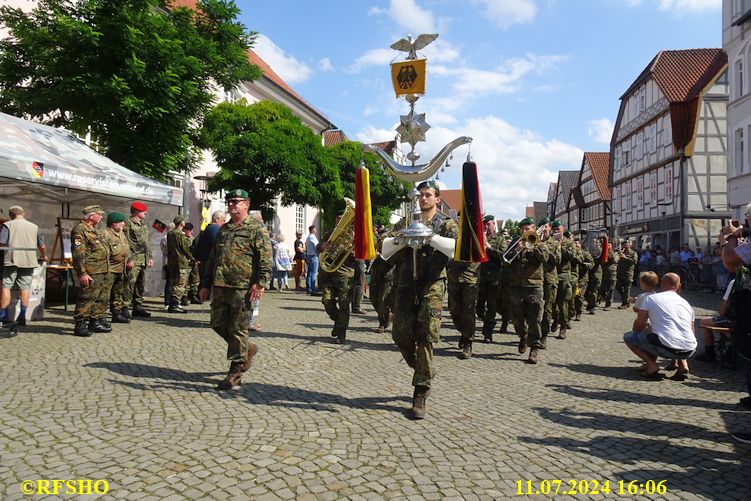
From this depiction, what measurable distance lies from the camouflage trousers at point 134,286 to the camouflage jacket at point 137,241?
136 millimetres

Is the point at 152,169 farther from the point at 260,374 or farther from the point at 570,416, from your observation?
the point at 570,416

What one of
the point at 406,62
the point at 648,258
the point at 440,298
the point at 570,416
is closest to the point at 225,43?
the point at 406,62

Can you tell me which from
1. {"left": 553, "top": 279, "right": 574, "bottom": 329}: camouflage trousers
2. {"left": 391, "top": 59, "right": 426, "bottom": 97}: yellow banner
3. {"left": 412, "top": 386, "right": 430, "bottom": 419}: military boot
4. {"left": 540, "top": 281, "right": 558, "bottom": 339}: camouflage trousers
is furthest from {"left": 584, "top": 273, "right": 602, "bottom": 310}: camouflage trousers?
{"left": 412, "top": 386, "right": 430, "bottom": 419}: military boot

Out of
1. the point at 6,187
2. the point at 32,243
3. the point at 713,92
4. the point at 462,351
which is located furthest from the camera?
the point at 713,92

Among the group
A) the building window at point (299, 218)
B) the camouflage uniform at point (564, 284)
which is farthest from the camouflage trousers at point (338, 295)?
the building window at point (299, 218)

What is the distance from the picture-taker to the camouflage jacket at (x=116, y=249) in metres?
8.36

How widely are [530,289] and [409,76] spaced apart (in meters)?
3.83

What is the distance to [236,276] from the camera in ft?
17.5

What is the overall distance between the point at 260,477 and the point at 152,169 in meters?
12.8

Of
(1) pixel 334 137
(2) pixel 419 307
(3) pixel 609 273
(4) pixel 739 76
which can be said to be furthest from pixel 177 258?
(1) pixel 334 137

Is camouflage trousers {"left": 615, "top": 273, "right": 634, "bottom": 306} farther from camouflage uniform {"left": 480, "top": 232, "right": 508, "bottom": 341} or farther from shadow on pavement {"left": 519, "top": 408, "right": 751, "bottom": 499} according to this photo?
shadow on pavement {"left": 519, "top": 408, "right": 751, "bottom": 499}

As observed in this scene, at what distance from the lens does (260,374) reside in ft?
19.6

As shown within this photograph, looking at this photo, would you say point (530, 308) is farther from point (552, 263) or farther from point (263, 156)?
point (263, 156)

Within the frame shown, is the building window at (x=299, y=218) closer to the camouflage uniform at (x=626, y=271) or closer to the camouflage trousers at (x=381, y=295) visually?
the camouflage uniform at (x=626, y=271)
